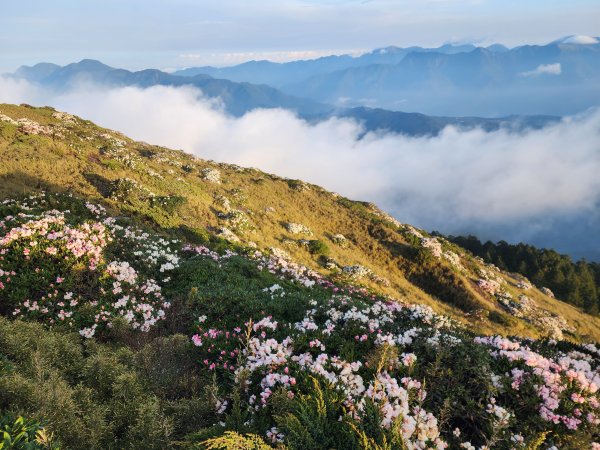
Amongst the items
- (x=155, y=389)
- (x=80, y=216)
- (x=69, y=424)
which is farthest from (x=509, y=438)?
(x=80, y=216)

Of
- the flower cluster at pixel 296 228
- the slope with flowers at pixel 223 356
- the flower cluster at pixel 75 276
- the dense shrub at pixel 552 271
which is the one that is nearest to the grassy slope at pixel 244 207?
the slope with flowers at pixel 223 356

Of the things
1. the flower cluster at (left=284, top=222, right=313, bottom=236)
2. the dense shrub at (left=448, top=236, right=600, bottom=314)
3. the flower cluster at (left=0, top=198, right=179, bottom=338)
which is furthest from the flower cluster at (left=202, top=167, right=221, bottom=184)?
the dense shrub at (left=448, top=236, right=600, bottom=314)

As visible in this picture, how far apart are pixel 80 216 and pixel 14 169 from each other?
8.27 meters

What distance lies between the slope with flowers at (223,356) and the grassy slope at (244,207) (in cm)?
54

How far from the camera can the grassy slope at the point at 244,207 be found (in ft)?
66.7

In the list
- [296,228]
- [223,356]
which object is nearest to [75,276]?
[223,356]

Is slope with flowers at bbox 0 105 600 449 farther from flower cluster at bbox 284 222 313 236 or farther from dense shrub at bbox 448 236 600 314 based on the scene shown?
dense shrub at bbox 448 236 600 314

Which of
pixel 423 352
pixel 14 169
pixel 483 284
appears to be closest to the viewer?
pixel 423 352

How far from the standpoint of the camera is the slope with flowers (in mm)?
5328

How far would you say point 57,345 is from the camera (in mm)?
7676

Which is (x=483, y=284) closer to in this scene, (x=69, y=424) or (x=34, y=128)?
(x=69, y=424)

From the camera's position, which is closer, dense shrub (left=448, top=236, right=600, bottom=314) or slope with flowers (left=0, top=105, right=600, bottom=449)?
slope with flowers (left=0, top=105, right=600, bottom=449)

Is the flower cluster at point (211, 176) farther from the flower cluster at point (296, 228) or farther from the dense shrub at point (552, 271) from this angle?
the dense shrub at point (552, 271)

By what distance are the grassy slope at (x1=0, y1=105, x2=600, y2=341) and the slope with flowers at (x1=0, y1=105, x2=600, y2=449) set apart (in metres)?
0.54
